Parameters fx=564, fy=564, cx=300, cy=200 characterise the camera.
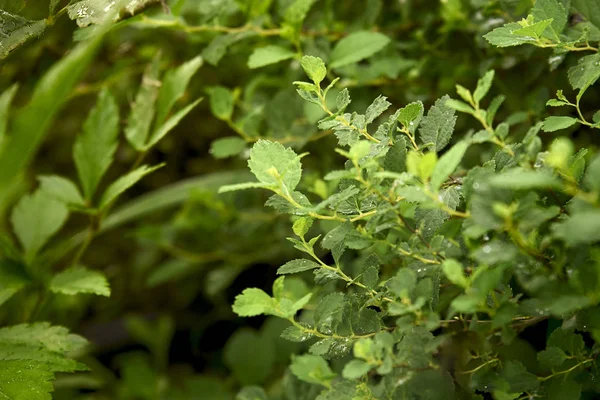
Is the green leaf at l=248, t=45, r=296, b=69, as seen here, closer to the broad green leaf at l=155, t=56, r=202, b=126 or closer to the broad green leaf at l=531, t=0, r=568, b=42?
the broad green leaf at l=155, t=56, r=202, b=126

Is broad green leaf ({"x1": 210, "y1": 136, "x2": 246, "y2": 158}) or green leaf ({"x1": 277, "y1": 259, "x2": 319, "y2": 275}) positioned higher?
green leaf ({"x1": 277, "y1": 259, "x2": 319, "y2": 275})

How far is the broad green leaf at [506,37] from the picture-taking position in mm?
525

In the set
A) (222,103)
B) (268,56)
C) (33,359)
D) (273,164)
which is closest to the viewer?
(273,164)

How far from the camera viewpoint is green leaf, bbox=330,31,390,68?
746mm

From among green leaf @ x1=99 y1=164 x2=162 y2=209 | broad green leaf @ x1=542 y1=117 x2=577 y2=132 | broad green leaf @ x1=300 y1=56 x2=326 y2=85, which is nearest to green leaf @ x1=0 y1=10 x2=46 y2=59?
green leaf @ x1=99 y1=164 x2=162 y2=209

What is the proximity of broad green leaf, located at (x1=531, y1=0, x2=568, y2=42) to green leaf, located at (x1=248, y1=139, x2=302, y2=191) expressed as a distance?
279 mm

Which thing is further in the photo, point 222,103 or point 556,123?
point 222,103

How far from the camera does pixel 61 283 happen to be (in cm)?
72

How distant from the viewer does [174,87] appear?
31.1 inches

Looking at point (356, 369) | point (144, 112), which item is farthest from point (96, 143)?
point (356, 369)

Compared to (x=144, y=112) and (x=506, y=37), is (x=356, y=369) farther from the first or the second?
(x=144, y=112)

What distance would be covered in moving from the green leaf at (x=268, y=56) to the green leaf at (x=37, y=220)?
375mm

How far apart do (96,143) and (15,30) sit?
0.25m

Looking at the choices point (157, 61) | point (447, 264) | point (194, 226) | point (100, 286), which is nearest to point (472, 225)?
point (447, 264)
